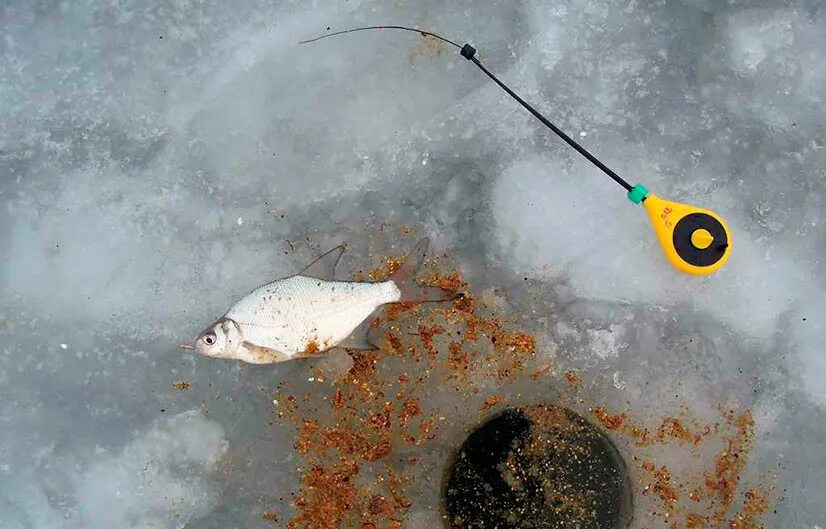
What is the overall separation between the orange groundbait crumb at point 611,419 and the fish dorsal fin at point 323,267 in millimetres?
1491

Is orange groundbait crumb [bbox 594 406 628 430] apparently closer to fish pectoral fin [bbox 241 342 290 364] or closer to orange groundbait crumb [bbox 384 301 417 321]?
orange groundbait crumb [bbox 384 301 417 321]

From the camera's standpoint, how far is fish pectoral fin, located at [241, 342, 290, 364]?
3.13m

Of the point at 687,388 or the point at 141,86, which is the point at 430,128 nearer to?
the point at 141,86

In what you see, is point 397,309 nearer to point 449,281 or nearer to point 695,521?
point 449,281

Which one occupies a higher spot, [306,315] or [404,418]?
[306,315]

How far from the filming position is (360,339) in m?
3.21

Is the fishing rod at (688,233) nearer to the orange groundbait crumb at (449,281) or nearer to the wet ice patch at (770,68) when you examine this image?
the wet ice patch at (770,68)

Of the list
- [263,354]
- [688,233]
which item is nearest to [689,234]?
[688,233]

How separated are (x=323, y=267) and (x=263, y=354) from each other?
1.66 ft

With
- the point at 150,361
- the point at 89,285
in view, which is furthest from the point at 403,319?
the point at 89,285

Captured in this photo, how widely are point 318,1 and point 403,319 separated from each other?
1684 millimetres

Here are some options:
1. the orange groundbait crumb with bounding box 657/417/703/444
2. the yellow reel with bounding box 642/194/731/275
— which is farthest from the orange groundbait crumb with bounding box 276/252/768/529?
the yellow reel with bounding box 642/194/731/275

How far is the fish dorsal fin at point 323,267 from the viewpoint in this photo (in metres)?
3.26

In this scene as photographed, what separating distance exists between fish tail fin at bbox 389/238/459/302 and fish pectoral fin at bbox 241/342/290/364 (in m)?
0.64
